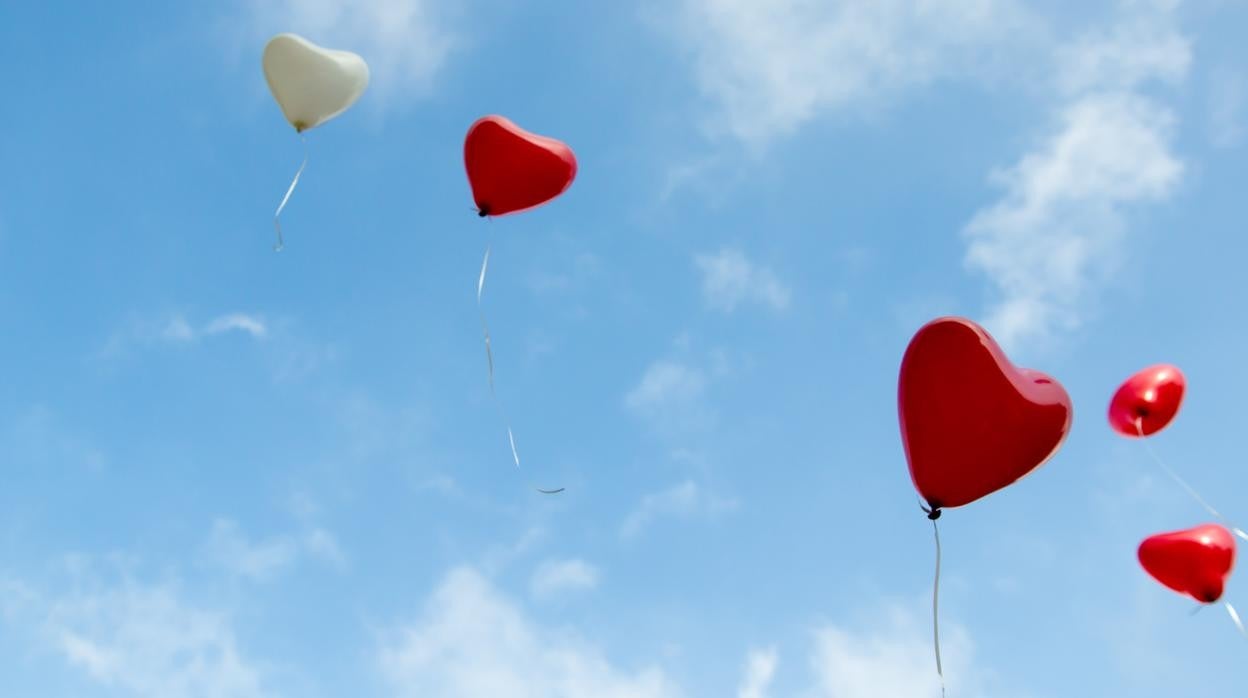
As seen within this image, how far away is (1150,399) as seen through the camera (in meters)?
9.38

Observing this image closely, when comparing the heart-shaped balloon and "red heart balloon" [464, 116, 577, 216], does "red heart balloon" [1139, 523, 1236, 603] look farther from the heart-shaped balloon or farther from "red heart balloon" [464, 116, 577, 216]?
the heart-shaped balloon

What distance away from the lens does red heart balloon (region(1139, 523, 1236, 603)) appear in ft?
27.6

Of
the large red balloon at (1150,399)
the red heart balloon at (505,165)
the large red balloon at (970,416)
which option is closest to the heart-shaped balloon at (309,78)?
the red heart balloon at (505,165)

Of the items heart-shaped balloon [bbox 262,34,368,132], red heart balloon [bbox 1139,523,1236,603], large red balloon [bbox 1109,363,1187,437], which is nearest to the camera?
heart-shaped balloon [bbox 262,34,368,132]

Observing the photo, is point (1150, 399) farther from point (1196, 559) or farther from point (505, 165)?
point (505, 165)

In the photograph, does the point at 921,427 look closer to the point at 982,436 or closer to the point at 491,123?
the point at 982,436

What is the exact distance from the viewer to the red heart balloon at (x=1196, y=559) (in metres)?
8.40

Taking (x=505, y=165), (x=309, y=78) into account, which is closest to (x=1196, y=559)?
(x=505, y=165)

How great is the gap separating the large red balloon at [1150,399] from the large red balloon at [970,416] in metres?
4.00

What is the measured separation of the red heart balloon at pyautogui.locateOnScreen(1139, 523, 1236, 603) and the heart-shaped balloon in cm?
817

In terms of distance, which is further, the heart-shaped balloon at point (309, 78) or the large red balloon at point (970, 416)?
the heart-shaped balloon at point (309, 78)

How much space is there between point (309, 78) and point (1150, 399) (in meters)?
8.25

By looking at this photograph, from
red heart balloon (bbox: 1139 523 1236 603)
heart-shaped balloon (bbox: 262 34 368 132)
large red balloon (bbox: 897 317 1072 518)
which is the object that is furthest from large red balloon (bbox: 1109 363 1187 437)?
heart-shaped balloon (bbox: 262 34 368 132)

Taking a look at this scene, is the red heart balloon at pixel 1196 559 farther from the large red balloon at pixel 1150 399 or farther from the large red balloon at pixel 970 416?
the large red balloon at pixel 970 416
